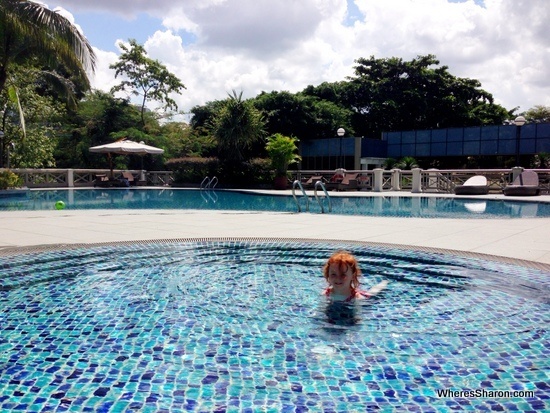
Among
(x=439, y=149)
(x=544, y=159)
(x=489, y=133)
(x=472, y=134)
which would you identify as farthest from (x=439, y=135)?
(x=544, y=159)

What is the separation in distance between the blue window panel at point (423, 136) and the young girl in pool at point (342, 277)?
36.9 m

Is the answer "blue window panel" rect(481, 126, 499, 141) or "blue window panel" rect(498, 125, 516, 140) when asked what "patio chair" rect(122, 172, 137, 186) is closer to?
"blue window panel" rect(481, 126, 499, 141)

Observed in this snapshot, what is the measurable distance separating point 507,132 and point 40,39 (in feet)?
103

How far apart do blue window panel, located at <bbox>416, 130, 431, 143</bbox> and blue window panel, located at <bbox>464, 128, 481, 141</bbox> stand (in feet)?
9.60

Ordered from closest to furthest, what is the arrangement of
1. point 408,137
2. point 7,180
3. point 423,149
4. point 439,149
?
point 7,180, point 439,149, point 423,149, point 408,137

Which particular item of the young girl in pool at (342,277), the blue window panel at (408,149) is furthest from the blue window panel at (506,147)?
the young girl in pool at (342,277)

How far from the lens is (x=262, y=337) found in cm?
396

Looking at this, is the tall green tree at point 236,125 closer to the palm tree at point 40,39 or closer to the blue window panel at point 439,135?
the palm tree at point 40,39

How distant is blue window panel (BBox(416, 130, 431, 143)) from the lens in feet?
130

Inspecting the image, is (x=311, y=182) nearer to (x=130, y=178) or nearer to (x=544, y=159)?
(x=130, y=178)

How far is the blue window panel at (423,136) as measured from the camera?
3950cm

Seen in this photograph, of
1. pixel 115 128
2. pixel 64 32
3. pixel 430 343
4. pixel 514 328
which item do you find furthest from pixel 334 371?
pixel 115 128

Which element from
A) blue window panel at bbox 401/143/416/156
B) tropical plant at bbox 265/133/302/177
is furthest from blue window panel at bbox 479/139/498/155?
tropical plant at bbox 265/133/302/177

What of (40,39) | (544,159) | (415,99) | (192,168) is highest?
(415,99)
